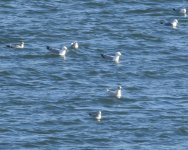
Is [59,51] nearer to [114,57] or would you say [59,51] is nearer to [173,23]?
[114,57]

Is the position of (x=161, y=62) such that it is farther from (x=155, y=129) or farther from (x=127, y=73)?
(x=155, y=129)

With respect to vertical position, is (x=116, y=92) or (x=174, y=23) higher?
(x=174, y=23)

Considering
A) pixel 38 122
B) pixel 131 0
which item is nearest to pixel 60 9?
pixel 131 0

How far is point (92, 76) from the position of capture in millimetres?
43938

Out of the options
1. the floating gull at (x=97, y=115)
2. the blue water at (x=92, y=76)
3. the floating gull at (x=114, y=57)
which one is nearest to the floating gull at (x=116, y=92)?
the blue water at (x=92, y=76)

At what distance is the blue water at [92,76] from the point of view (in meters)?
37.1

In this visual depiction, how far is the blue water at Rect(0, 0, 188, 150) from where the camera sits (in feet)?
122

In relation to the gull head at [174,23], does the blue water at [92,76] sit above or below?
below

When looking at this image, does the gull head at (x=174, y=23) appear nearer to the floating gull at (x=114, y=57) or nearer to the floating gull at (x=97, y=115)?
the floating gull at (x=114, y=57)

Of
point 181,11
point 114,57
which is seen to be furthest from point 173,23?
point 114,57

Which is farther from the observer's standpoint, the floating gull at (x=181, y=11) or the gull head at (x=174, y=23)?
the floating gull at (x=181, y=11)

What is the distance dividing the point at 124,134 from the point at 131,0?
19.2m

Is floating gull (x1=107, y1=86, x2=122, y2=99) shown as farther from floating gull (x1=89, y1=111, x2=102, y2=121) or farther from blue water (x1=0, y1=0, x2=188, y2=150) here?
floating gull (x1=89, y1=111, x2=102, y2=121)

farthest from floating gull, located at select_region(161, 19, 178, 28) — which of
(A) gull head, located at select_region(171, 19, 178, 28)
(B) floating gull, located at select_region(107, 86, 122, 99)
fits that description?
(B) floating gull, located at select_region(107, 86, 122, 99)
